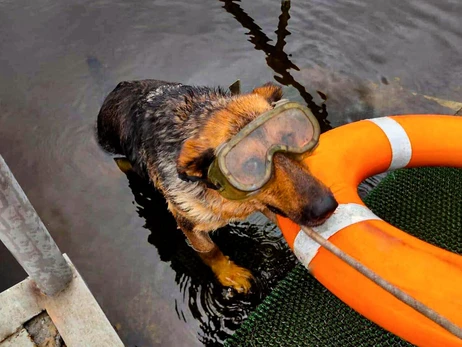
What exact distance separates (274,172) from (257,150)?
154 millimetres

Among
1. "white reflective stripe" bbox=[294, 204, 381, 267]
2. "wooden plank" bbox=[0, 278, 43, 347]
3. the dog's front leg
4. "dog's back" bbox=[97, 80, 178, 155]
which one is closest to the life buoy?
"white reflective stripe" bbox=[294, 204, 381, 267]

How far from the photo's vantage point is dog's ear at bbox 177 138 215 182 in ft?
8.48

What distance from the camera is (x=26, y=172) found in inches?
193

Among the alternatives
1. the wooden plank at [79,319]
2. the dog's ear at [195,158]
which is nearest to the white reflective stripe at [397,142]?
the dog's ear at [195,158]

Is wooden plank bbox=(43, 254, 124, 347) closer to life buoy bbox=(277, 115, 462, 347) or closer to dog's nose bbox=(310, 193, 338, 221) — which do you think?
life buoy bbox=(277, 115, 462, 347)

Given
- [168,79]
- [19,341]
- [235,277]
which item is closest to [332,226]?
[235,277]

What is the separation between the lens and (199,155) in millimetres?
2582

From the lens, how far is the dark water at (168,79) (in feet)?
13.7

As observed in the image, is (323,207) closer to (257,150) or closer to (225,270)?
(257,150)

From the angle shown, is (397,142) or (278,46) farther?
(278,46)

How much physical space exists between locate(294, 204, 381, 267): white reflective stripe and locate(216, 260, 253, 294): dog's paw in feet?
3.90

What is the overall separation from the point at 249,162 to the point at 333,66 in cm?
366

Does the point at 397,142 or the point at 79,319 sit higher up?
the point at 397,142

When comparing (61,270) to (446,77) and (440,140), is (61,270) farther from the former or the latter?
(446,77)
